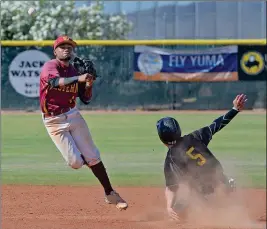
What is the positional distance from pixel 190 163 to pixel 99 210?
1.61 m

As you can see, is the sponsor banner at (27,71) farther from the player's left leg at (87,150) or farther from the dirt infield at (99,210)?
the player's left leg at (87,150)

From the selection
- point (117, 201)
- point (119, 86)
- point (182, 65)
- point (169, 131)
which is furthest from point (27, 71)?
point (169, 131)

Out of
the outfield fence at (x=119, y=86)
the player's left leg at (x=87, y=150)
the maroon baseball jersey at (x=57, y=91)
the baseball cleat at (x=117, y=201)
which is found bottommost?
the outfield fence at (x=119, y=86)

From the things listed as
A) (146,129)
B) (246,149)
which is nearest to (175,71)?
(146,129)

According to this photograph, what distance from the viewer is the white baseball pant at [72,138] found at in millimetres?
6852

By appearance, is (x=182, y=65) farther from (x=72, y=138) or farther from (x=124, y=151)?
(x=72, y=138)

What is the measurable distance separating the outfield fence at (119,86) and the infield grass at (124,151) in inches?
78.2

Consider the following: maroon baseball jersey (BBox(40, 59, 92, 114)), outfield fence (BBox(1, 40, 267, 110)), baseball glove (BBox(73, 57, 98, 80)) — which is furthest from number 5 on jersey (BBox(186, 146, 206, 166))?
outfield fence (BBox(1, 40, 267, 110))

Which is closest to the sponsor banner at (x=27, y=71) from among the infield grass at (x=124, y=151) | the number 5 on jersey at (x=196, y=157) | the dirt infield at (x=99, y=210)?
the infield grass at (x=124, y=151)

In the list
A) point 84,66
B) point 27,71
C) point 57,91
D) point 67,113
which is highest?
point 84,66

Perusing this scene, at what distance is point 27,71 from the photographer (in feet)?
66.5

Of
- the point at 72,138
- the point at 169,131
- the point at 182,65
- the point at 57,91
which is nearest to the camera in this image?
the point at 169,131

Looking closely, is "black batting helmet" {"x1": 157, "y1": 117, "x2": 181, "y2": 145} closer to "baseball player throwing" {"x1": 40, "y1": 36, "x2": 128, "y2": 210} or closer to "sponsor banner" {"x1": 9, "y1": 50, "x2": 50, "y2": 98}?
"baseball player throwing" {"x1": 40, "y1": 36, "x2": 128, "y2": 210}

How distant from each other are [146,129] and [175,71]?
5358mm
